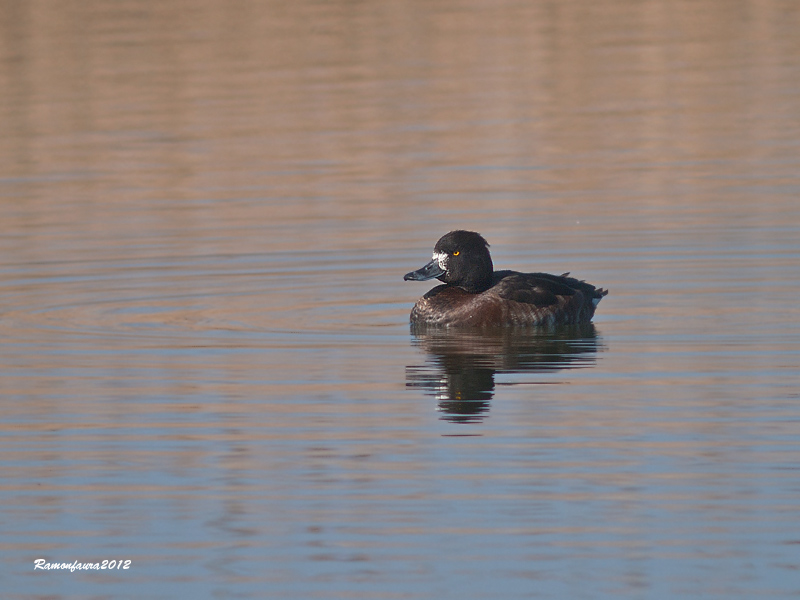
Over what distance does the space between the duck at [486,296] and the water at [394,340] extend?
11.2 inches

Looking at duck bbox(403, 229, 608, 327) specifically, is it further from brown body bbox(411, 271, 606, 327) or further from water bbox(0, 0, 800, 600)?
water bbox(0, 0, 800, 600)

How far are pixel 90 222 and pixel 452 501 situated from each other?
10.9 meters

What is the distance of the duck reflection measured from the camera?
11.0 meters

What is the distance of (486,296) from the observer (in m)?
13.6

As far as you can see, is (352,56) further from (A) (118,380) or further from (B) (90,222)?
(A) (118,380)

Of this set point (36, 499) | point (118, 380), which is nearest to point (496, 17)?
point (118, 380)

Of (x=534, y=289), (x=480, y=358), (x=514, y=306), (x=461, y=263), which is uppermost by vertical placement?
(x=461, y=263)

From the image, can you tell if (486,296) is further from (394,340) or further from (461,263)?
(394,340)

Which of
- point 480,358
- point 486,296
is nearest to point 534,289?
point 486,296

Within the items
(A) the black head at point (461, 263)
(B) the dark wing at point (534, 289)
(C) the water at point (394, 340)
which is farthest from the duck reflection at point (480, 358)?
(A) the black head at point (461, 263)

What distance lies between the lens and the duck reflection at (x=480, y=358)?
1098 cm

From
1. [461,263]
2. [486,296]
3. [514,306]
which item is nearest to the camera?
[514,306]

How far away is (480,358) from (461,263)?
1.65 m

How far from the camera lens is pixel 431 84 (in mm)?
29641
